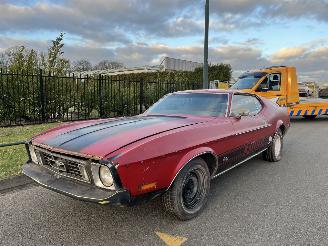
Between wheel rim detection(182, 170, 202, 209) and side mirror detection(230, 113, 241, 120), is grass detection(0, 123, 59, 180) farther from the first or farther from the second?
side mirror detection(230, 113, 241, 120)

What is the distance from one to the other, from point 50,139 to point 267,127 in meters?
3.63

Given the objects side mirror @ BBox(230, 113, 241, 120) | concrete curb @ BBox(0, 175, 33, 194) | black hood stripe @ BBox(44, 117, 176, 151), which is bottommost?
concrete curb @ BBox(0, 175, 33, 194)

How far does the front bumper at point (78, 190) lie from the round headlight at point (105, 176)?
72 mm

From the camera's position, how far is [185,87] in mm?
17031

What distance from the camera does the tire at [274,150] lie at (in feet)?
19.6

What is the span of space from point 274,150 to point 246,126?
1.59m

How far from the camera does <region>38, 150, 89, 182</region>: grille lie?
3092 millimetres

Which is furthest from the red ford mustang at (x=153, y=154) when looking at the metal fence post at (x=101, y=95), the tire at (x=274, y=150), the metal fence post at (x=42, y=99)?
the metal fence post at (x=101, y=95)

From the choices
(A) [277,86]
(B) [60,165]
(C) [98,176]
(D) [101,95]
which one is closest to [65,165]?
(B) [60,165]

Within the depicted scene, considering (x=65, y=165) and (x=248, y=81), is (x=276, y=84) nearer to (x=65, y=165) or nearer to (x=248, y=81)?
(x=248, y=81)

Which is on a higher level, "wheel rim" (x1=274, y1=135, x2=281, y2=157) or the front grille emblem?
→ the front grille emblem

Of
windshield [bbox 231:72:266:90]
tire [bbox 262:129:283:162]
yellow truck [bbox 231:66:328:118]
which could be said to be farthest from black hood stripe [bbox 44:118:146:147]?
windshield [bbox 231:72:266:90]

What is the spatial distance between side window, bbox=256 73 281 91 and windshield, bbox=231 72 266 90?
0.24 m

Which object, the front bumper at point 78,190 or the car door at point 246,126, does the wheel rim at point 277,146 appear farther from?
the front bumper at point 78,190
